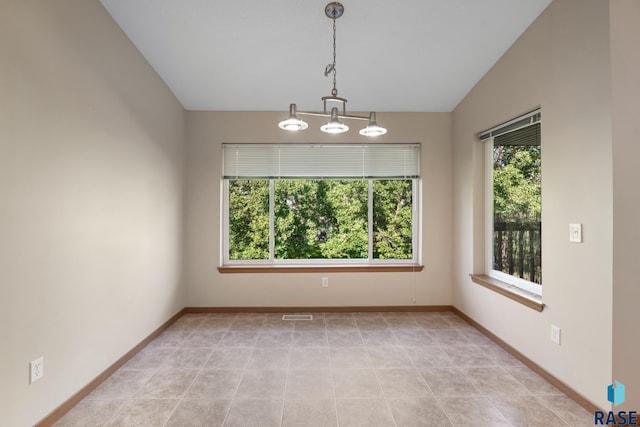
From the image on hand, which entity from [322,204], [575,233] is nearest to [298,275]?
[322,204]

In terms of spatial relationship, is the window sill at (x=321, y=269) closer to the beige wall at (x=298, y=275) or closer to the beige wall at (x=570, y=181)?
the beige wall at (x=298, y=275)

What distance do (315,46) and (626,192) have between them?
8.10 feet

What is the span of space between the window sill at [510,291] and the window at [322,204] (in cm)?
92

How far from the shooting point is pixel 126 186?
8.65 feet

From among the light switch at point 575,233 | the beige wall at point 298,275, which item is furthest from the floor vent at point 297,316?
the light switch at point 575,233

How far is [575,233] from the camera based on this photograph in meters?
2.06

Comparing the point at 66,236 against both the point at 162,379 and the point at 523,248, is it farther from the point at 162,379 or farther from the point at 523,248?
the point at 523,248

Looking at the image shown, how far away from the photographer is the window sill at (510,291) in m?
2.45

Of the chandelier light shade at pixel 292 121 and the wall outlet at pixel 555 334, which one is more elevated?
the chandelier light shade at pixel 292 121

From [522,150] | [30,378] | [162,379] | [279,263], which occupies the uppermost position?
[522,150]

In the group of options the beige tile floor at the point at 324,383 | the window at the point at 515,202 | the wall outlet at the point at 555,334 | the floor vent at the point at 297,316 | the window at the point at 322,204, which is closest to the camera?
the beige tile floor at the point at 324,383

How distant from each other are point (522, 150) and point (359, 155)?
1.77 metres

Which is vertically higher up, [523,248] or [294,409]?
[523,248]

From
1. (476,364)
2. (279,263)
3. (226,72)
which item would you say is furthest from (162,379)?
(226,72)
